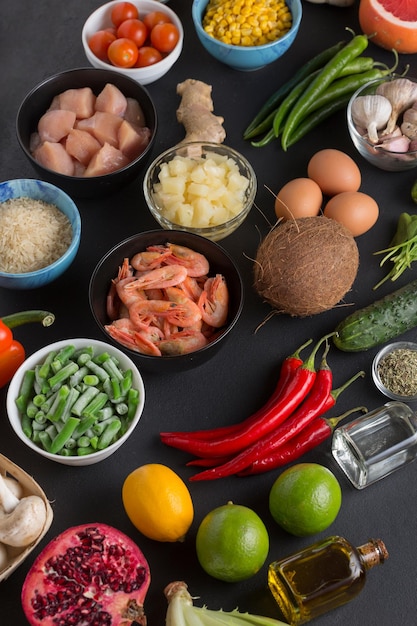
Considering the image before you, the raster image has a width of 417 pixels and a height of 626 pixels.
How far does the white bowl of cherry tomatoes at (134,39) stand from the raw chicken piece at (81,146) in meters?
0.25

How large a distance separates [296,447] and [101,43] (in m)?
1.23

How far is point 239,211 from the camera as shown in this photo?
5.92 feet

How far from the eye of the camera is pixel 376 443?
5.26ft

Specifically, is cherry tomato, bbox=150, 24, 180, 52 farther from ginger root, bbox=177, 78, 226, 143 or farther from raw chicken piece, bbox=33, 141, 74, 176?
raw chicken piece, bbox=33, 141, 74, 176

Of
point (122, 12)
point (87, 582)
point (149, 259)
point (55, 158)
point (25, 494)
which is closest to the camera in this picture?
point (87, 582)

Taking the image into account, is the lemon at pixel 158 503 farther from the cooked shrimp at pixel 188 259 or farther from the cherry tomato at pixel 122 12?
the cherry tomato at pixel 122 12

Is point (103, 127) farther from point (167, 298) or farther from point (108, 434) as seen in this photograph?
point (108, 434)

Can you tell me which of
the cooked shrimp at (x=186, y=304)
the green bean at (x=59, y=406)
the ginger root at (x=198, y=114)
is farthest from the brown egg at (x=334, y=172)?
the green bean at (x=59, y=406)

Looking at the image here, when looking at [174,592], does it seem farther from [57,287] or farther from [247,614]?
[57,287]

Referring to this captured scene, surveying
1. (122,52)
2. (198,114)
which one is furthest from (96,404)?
(122,52)

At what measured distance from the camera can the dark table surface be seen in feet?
4.91

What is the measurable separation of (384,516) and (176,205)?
0.85m

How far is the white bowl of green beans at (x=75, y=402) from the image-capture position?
4.91 ft

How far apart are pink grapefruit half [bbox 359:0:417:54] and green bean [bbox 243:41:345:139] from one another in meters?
0.11
